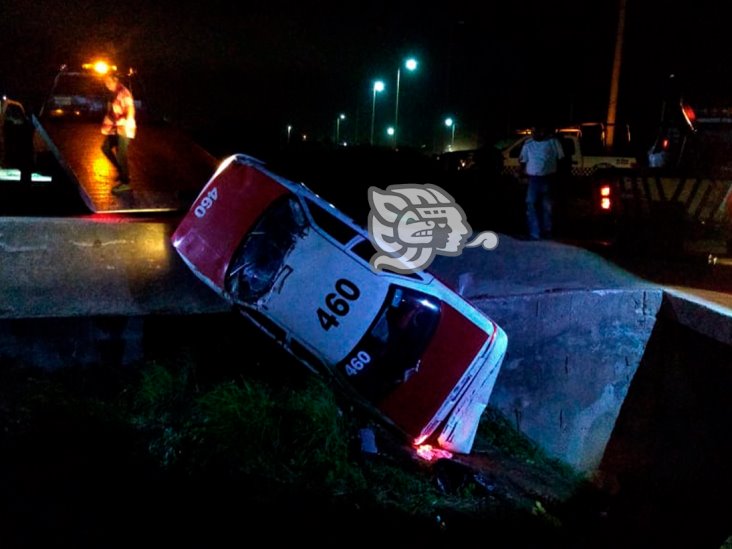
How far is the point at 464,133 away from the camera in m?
48.0

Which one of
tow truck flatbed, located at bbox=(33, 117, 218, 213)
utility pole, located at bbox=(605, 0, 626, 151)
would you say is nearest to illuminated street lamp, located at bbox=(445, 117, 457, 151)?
utility pole, located at bbox=(605, 0, 626, 151)

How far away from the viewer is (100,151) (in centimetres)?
1219

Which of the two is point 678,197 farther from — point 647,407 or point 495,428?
point 495,428

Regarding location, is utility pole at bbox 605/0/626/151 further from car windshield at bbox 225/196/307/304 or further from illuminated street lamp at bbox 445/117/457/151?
illuminated street lamp at bbox 445/117/457/151

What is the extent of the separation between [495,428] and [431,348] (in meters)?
2.09

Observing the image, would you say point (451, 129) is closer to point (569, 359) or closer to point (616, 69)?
point (616, 69)

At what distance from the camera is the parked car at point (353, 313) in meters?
6.19

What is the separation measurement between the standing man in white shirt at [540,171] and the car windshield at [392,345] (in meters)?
4.33

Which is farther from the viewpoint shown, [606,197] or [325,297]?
[606,197]

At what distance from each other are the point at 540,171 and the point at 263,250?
15.6ft

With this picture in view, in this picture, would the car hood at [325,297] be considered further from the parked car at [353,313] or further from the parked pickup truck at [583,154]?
the parked pickup truck at [583,154]

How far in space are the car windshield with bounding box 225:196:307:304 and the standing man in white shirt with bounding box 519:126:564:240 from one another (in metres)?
4.50

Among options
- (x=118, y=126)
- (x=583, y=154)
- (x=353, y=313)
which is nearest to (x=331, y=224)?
(x=353, y=313)

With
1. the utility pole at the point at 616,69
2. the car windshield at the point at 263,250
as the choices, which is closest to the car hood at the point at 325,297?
the car windshield at the point at 263,250
